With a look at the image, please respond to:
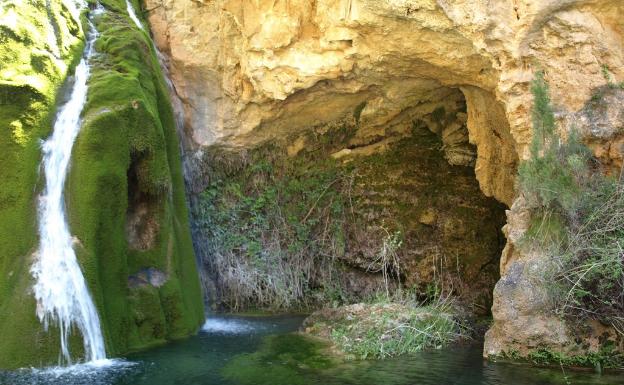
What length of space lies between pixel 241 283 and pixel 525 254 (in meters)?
5.81

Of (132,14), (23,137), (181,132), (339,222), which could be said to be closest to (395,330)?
(339,222)

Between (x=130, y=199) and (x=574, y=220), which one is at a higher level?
(x=130, y=199)

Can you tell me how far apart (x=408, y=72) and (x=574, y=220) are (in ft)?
14.4

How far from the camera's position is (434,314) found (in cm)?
941

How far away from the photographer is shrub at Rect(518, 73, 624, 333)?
7.19 meters

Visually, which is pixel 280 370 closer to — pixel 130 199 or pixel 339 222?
pixel 130 199

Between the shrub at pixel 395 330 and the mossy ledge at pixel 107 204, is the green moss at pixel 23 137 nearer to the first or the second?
the mossy ledge at pixel 107 204

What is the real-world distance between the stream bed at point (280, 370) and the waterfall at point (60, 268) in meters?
0.49

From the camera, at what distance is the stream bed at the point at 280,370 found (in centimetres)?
704

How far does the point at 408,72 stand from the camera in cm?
1108

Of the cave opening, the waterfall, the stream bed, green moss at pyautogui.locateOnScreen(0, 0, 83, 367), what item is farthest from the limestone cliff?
the waterfall

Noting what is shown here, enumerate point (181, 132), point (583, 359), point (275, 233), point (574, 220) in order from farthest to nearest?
point (275, 233) → point (181, 132) → point (574, 220) → point (583, 359)

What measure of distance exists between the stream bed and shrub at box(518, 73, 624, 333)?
2.70 feet

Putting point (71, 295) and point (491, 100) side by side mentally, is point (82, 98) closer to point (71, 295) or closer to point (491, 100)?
point (71, 295)
